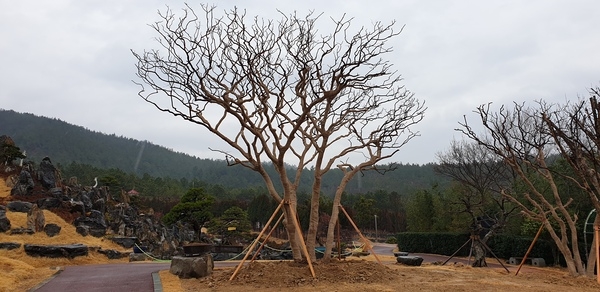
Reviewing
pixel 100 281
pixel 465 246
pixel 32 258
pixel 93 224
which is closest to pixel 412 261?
pixel 100 281

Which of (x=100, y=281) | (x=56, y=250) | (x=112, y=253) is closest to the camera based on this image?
(x=100, y=281)

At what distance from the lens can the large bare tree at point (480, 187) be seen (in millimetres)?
17078

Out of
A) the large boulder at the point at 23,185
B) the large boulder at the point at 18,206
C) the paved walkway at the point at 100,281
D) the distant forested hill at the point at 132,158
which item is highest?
the distant forested hill at the point at 132,158

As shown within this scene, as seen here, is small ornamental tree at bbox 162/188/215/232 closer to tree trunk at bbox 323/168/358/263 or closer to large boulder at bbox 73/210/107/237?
large boulder at bbox 73/210/107/237

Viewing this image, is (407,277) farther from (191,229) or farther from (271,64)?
(191,229)

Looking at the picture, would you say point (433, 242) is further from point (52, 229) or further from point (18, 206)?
point (18, 206)

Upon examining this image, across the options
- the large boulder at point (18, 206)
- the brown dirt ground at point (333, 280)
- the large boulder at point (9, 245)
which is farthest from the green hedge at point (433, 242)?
the large boulder at point (18, 206)

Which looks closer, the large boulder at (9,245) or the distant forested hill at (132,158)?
the large boulder at (9,245)

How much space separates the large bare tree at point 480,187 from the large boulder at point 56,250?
12.8 metres

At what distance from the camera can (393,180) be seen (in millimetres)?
91125

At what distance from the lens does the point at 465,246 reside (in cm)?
2603

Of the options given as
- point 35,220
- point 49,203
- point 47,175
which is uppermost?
point 47,175

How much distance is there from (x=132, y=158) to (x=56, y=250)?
133 metres

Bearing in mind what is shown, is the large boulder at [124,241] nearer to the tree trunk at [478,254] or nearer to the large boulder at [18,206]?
the large boulder at [18,206]
